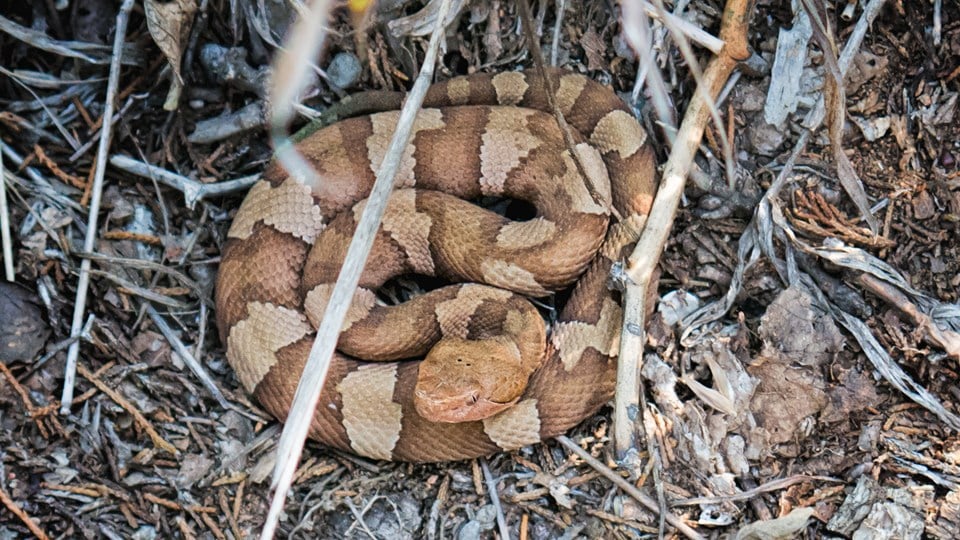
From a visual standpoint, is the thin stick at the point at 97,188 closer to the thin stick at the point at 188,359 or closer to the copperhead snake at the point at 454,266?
the thin stick at the point at 188,359

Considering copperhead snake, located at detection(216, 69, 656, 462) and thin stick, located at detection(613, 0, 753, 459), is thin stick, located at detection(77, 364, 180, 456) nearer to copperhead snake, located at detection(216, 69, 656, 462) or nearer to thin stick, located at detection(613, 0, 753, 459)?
copperhead snake, located at detection(216, 69, 656, 462)

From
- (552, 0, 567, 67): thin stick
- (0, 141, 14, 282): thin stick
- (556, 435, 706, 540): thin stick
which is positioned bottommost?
(556, 435, 706, 540): thin stick

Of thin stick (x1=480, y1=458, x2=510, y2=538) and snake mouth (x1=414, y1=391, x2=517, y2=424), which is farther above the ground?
snake mouth (x1=414, y1=391, x2=517, y2=424)

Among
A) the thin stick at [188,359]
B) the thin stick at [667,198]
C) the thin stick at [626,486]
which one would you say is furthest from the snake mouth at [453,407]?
the thin stick at [188,359]

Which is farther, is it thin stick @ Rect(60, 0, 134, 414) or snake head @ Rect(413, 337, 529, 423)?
thin stick @ Rect(60, 0, 134, 414)

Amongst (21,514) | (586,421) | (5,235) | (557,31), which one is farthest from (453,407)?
(5,235)

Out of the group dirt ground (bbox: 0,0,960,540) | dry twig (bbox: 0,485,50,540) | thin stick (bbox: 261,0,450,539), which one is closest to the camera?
thin stick (bbox: 261,0,450,539)

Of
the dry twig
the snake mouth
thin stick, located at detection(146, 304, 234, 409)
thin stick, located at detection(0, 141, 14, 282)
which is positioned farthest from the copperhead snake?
the dry twig

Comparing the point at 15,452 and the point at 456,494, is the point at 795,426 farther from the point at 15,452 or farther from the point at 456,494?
the point at 15,452
